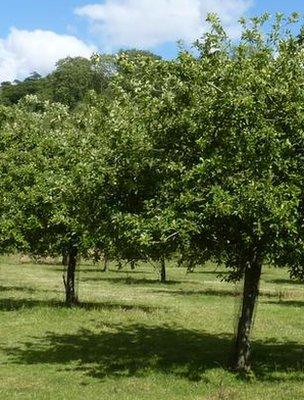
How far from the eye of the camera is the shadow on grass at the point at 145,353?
1809 centimetres

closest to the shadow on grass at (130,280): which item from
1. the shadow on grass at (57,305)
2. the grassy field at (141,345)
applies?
the grassy field at (141,345)

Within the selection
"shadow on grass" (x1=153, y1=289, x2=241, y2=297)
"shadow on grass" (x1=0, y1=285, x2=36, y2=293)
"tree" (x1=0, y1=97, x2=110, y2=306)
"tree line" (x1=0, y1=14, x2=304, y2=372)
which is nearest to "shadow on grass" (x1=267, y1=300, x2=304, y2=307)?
"shadow on grass" (x1=153, y1=289, x2=241, y2=297)

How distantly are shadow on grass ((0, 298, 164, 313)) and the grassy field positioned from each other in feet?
0.18

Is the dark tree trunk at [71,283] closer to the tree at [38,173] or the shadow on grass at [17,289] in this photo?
the tree at [38,173]

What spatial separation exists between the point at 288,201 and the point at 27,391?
27.3 ft

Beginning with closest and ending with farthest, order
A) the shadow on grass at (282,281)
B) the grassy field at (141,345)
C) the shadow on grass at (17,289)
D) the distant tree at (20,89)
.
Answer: the grassy field at (141,345) → the shadow on grass at (17,289) → the shadow on grass at (282,281) → the distant tree at (20,89)

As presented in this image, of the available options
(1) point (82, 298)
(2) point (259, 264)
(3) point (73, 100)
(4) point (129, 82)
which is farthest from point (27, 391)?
(3) point (73, 100)

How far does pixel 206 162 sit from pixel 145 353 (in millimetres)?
8672

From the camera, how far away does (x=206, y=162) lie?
1474 centimetres

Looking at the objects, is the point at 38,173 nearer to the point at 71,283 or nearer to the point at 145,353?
the point at 71,283

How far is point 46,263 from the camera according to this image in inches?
2766

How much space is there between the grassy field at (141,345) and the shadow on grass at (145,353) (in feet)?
0.11

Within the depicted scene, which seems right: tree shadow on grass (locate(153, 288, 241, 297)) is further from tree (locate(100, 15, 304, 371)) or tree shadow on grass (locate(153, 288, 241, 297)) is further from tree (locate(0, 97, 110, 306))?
tree (locate(100, 15, 304, 371))

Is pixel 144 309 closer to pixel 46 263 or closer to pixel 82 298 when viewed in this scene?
pixel 82 298
